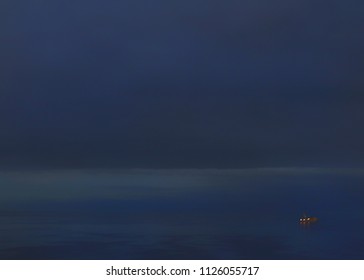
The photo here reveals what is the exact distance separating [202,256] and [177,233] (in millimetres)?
4689

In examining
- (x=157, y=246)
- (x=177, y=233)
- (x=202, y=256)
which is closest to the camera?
(x=202, y=256)

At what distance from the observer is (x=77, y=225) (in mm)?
24719

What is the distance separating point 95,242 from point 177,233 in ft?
11.8
